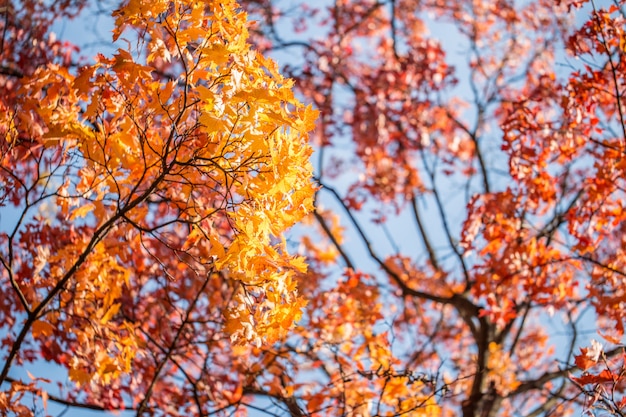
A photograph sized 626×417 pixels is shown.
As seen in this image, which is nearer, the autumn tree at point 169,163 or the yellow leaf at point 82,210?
the autumn tree at point 169,163

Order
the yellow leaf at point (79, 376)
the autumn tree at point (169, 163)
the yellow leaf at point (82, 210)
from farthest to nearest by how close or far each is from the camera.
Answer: the yellow leaf at point (79, 376) < the yellow leaf at point (82, 210) < the autumn tree at point (169, 163)

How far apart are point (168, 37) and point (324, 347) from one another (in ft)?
11.6

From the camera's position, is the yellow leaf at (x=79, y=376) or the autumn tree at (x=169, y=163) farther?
the yellow leaf at (x=79, y=376)

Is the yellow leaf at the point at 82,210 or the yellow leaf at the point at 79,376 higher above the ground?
the yellow leaf at the point at 82,210

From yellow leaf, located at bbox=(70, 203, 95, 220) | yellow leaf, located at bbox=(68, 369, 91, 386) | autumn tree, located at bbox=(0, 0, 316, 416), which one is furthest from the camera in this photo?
yellow leaf, located at bbox=(68, 369, 91, 386)

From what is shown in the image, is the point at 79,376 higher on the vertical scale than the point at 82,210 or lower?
lower

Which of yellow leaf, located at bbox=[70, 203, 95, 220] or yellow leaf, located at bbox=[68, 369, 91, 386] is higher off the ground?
yellow leaf, located at bbox=[70, 203, 95, 220]

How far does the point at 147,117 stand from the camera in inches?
138

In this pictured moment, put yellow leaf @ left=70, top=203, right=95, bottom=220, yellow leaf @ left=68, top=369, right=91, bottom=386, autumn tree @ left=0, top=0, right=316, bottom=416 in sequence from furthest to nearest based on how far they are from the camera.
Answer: yellow leaf @ left=68, top=369, right=91, bottom=386 → yellow leaf @ left=70, top=203, right=95, bottom=220 → autumn tree @ left=0, top=0, right=316, bottom=416

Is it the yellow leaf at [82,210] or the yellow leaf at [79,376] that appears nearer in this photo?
the yellow leaf at [82,210]

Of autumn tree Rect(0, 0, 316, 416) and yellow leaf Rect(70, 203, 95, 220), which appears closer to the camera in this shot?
autumn tree Rect(0, 0, 316, 416)

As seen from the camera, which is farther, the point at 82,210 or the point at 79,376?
the point at 79,376

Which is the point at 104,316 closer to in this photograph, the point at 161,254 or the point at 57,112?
the point at 57,112

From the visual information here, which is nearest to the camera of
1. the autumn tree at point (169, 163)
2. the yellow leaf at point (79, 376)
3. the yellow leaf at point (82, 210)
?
the autumn tree at point (169, 163)
